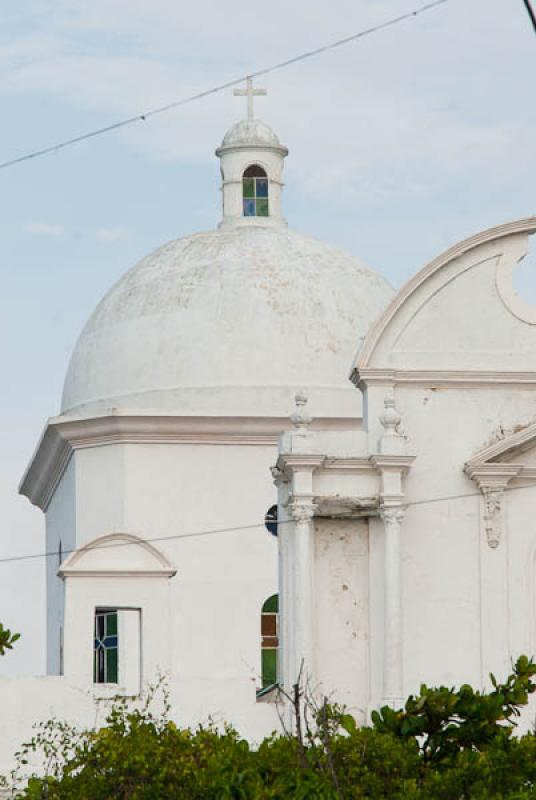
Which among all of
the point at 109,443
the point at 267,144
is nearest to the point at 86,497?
the point at 109,443

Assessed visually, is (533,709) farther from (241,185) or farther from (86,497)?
(241,185)

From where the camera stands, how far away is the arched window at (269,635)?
42688 millimetres

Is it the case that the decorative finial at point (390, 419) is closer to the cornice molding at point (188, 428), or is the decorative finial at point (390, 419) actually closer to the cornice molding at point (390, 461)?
the cornice molding at point (390, 461)

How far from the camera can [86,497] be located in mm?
43312

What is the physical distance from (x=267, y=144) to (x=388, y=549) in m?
13.0

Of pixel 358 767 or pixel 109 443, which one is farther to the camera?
pixel 109 443

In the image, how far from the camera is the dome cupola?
46.7m

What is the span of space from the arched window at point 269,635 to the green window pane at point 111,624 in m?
2.66

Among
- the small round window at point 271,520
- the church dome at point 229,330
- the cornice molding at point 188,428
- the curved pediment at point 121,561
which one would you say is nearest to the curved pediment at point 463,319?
the curved pediment at point 121,561

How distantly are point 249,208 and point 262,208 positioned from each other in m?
0.20

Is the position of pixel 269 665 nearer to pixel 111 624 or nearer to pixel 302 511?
pixel 111 624

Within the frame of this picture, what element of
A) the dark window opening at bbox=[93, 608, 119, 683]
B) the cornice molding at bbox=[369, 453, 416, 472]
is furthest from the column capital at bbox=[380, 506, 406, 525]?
the dark window opening at bbox=[93, 608, 119, 683]

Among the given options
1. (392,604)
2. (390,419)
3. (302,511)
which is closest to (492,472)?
(390,419)

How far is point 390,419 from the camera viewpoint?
35.2m
